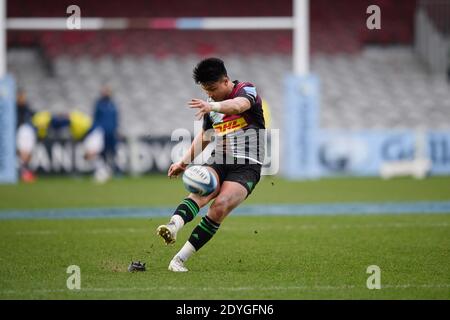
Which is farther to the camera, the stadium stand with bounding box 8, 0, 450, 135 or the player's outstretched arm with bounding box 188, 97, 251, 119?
the stadium stand with bounding box 8, 0, 450, 135

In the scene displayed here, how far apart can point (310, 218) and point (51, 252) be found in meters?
4.88

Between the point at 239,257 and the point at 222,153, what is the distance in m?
1.30

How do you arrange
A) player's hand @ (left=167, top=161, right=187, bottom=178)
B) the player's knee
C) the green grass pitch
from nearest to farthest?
1. the green grass pitch
2. the player's knee
3. player's hand @ (left=167, top=161, right=187, bottom=178)

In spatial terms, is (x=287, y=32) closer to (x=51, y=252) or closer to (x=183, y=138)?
(x=183, y=138)

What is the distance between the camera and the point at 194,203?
8297 mm

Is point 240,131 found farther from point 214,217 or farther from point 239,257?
point 239,257

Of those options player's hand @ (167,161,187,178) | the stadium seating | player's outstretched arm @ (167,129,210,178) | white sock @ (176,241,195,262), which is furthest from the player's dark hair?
the stadium seating

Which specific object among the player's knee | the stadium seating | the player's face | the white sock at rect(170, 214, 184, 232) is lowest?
the white sock at rect(170, 214, 184, 232)

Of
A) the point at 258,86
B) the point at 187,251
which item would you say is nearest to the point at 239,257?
the point at 187,251

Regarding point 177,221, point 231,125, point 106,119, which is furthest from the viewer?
point 106,119

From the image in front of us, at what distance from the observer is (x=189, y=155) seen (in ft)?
28.6

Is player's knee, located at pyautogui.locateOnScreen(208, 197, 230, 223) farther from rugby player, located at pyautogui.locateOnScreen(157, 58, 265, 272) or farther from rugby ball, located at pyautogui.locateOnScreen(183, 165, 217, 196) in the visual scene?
rugby ball, located at pyautogui.locateOnScreen(183, 165, 217, 196)

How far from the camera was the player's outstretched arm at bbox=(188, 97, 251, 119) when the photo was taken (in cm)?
743
